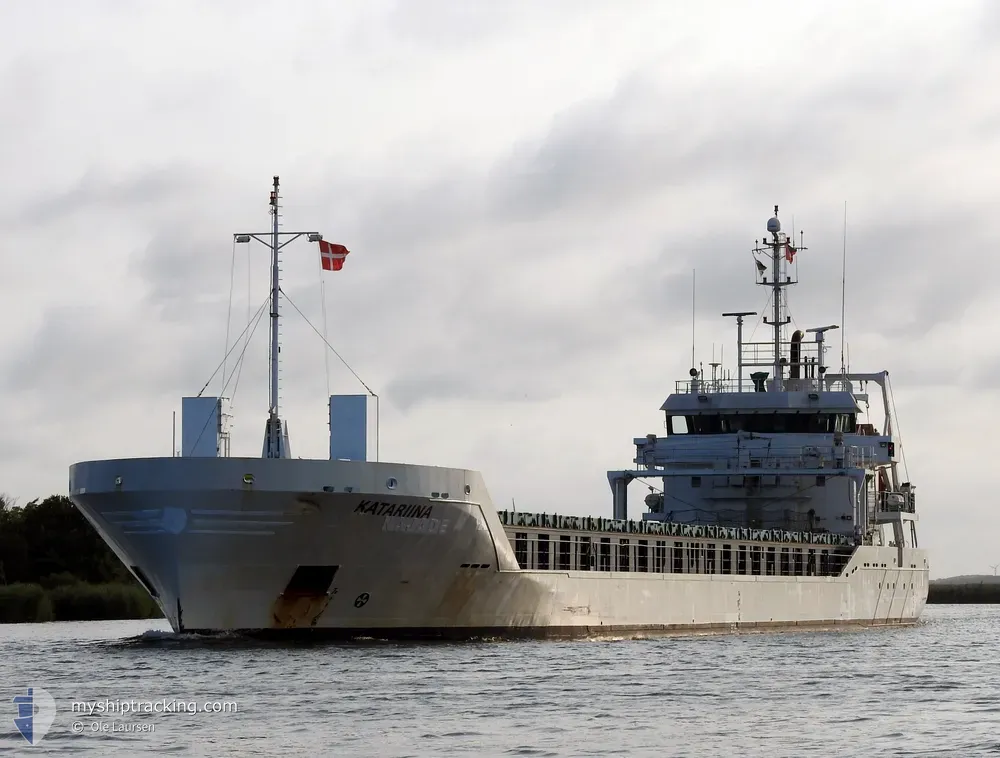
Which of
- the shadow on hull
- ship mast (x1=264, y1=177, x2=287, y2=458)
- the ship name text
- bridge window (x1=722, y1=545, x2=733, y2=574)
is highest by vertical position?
ship mast (x1=264, y1=177, x2=287, y2=458)

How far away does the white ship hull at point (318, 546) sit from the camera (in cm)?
3641

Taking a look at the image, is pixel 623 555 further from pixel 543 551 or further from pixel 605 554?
pixel 543 551

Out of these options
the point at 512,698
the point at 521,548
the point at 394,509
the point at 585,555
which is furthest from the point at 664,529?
the point at 512,698

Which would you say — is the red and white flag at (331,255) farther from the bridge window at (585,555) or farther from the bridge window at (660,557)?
the bridge window at (660,557)

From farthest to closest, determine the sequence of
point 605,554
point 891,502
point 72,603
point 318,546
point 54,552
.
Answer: point 54,552 → point 72,603 → point 891,502 → point 605,554 → point 318,546

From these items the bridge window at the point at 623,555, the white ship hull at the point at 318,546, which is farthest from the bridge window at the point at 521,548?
the bridge window at the point at 623,555

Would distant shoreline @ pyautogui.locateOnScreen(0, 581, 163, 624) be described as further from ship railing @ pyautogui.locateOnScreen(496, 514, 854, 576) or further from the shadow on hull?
the shadow on hull

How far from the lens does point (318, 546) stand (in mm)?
37062

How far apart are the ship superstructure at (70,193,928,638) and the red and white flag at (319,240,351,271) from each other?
3.79 ft

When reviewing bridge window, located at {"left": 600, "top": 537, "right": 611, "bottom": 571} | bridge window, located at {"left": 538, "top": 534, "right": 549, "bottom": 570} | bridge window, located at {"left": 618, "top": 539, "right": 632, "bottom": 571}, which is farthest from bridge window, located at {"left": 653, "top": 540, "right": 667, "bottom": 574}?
bridge window, located at {"left": 538, "top": 534, "right": 549, "bottom": 570}

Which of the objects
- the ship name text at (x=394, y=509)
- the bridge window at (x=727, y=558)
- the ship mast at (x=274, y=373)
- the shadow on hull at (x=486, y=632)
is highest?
the ship mast at (x=274, y=373)

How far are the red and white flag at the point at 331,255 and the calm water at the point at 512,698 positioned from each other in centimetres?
914

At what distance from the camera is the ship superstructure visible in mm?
36750

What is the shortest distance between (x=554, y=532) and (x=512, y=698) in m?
16.1
